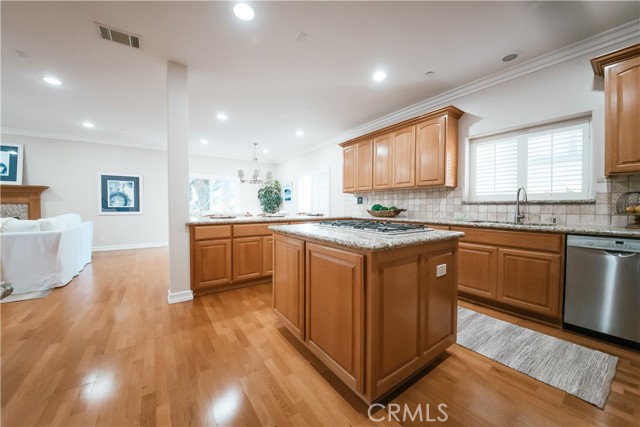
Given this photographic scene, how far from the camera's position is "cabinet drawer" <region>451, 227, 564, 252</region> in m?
2.07

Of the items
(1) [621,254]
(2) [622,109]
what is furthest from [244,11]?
(1) [621,254]

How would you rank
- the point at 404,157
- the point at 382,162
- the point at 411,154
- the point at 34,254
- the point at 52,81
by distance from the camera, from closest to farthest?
the point at 34,254, the point at 52,81, the point at 411,154, the point at 404,157, the point at 382,162

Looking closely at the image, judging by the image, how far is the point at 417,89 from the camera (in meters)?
3.27

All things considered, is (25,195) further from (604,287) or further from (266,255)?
(604,287)

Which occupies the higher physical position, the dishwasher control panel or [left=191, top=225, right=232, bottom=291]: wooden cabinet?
the dishwasher control panel

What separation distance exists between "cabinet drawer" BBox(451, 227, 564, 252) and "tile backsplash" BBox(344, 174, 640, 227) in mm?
641

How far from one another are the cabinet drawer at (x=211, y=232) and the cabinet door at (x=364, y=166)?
2.48 meters

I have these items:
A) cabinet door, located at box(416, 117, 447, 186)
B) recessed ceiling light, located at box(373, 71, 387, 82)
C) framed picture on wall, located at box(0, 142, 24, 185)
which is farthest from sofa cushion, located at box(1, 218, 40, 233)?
cabinet door, located at box(416, 117, 447, 186)

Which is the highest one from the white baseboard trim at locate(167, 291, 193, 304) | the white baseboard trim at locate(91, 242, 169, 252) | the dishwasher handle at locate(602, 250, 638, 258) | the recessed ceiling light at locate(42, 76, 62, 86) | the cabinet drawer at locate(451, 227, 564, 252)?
the recessed ceiling light at locate(42, 76, 62, 86)

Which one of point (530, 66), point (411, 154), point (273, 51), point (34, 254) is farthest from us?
point (411, 154)

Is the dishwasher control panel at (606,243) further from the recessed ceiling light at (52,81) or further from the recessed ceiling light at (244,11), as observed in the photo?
the recessed ceiling light at (52,81)

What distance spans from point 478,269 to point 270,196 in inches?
230

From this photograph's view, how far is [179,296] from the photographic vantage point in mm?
2725

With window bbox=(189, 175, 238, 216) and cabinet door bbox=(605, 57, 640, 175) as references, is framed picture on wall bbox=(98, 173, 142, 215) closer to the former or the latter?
window bbox=(189, 175, 238, 216)
